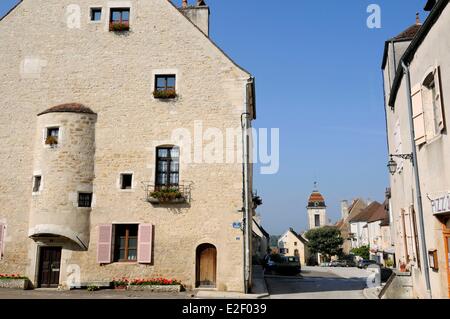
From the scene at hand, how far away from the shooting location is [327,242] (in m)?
60.2

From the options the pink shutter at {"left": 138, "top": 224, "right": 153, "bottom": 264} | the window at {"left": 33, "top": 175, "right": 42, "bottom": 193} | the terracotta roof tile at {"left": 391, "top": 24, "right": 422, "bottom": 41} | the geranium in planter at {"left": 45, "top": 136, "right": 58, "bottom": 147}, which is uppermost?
the terracotta roof tile at {"left": 391, "top": 24, "right": 422, "bottom": 41}

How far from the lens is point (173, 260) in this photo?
15.5 meters

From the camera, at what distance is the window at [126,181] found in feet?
53.3

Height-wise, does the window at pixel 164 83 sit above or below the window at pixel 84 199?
above

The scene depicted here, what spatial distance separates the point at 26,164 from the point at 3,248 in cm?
336

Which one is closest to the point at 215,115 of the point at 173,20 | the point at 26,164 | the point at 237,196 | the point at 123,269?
the point at 237,196

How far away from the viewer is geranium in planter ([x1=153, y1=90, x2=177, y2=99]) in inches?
650

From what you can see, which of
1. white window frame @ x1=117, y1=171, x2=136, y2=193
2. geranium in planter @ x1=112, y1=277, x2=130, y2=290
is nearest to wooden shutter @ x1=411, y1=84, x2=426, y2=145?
white window frame @ x1=117, y1=171, x2=136, y2=193

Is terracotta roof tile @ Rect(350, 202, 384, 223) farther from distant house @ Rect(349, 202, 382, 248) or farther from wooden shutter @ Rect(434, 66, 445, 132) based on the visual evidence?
wooden shutter @ Rect(434, 66, 445, 132)

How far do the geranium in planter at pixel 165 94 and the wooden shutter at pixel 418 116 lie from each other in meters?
9.32

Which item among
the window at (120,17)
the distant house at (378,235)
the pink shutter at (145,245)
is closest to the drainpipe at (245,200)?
the pink shutter at (145,245)

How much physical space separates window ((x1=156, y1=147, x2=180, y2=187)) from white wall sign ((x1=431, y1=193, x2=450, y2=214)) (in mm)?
9597

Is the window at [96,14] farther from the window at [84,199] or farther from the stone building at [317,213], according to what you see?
the stone building at [317,213]

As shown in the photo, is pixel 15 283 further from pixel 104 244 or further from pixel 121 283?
pixel 121 283
